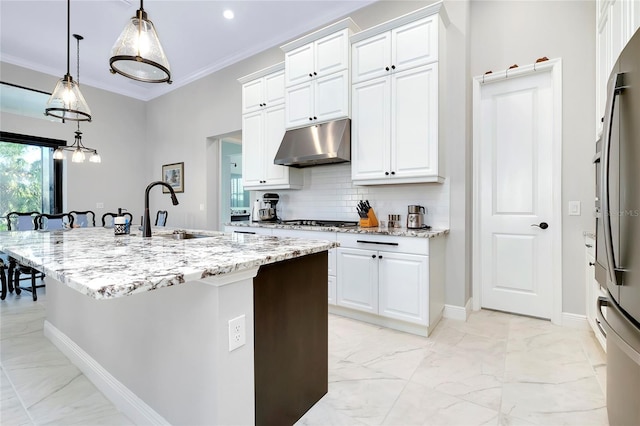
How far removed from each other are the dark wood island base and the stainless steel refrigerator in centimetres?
122

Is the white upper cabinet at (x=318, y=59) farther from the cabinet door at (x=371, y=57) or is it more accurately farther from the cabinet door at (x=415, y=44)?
the cabinet door at (x=415, y=44)

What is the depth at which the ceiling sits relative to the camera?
12.0ft

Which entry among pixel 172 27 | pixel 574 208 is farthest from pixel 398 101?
pixel 172 27

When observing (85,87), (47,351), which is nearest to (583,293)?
(47,351)

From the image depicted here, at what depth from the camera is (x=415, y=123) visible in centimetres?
284

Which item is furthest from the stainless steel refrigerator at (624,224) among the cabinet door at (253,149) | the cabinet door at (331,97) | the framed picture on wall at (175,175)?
the framed picture on wall at (175,175)

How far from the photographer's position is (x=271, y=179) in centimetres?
400

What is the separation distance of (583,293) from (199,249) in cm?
315

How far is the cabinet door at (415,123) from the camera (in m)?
2.75

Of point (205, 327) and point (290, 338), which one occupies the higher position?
point (205, 327)

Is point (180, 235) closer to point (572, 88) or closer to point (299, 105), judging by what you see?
point (299, 105)

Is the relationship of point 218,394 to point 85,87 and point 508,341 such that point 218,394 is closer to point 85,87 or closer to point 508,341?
point 508,341

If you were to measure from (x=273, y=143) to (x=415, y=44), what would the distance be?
6.34 feet

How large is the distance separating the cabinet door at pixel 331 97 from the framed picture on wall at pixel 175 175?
11.1ft
